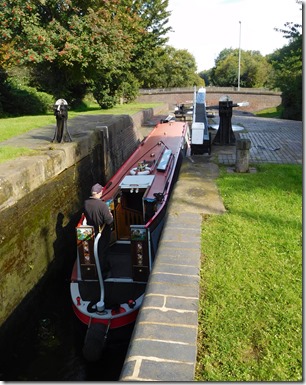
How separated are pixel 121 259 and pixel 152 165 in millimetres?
2787

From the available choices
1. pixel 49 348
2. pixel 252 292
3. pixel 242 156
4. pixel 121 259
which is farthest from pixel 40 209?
pixel 252 292

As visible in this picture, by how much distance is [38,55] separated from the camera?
46.5 feet

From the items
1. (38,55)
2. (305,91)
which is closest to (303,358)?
(305,91)

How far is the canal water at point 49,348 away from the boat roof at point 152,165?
239 cm

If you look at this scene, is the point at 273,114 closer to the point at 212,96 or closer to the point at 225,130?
the point at 212,96

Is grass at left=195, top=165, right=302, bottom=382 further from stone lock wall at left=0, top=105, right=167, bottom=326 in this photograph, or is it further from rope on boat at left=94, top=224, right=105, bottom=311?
stone lock wall at left=0, top=105, right=167, bottom=326

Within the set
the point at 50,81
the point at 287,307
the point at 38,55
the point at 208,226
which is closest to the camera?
the point at 287,307

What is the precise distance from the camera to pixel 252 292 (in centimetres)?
326

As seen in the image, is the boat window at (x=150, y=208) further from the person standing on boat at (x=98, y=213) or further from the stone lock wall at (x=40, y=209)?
the stone lock wall at (x=40, y=209)

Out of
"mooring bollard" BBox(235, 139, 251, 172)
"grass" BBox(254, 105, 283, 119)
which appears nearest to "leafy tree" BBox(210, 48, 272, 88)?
"grass" BBox(254, 105, 283, 119)

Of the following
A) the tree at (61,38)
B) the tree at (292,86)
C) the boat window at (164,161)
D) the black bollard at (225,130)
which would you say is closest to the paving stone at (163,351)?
the boat window at (164,161)

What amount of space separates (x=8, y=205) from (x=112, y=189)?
6.89 ft

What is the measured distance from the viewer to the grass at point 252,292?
97.3 inches

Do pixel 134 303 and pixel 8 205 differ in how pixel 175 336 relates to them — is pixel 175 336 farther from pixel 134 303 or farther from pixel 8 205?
pixel 8 205
